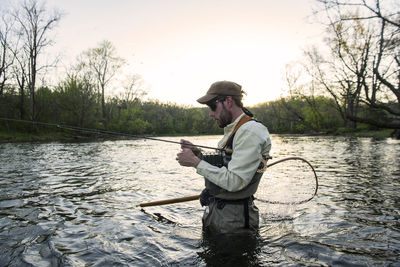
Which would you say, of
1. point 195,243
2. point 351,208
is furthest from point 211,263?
point 351,208

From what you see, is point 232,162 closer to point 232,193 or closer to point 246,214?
point 232,193

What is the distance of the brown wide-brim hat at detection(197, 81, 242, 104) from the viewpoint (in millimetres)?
3471

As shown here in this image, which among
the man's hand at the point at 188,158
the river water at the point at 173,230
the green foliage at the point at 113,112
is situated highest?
the green foliage at the point at 113,112

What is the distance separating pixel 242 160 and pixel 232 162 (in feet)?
0.42

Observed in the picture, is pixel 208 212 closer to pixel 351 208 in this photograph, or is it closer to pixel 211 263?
pixel 211 263

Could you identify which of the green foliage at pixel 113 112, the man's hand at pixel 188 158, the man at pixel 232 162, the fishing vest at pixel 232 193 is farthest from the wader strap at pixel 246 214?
the green foliage at pixel 113 112

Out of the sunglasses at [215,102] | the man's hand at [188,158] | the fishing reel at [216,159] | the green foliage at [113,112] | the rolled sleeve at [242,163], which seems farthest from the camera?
the green foliage at [113,112]

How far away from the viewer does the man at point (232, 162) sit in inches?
127

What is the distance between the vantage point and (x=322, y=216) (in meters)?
5.60

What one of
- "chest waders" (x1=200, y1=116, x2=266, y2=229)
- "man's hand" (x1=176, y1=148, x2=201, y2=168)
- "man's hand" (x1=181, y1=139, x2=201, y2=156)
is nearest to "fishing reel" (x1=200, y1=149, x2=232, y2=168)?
"chest waders" (x1=200, y1=116, x2=266, y2=229)

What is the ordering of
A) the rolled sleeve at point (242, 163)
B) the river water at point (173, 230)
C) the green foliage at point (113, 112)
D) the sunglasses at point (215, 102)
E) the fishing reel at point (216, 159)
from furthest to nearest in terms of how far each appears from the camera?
the green foliage at point (113, 112) → the fishing reel at point (216, 159) → the river water at point (173, 230) → the sunglasses at point (215, 102) → the rolled sleeve at point (242, 163)

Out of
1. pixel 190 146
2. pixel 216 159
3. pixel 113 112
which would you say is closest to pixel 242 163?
pixel 216 159

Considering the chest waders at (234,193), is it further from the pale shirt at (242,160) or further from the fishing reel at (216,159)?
the pale shirt at (242,160)

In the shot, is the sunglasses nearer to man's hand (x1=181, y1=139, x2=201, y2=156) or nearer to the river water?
man's hand (x1=181, y1=139, x2=201, y2=156)
